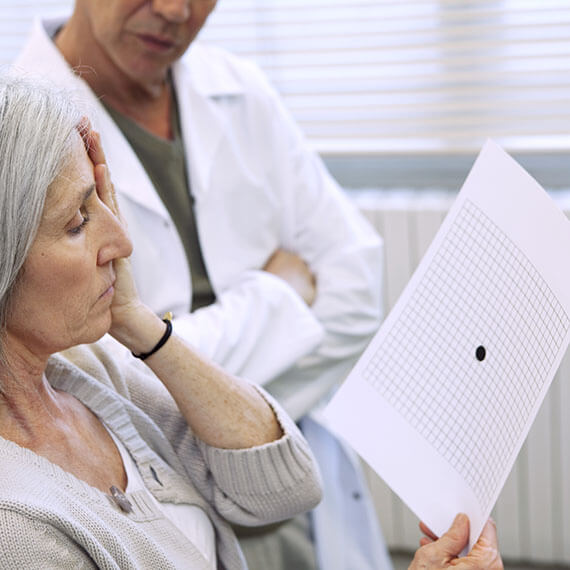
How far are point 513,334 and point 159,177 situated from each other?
82cm

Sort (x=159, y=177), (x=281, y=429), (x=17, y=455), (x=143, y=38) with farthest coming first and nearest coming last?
(x=159, y=177), (x=143, y=38), (x=281, y=429), (x=17, y=455)

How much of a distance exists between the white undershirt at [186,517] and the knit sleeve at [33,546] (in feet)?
0.50

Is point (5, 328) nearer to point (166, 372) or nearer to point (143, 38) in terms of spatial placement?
point (166, 372)

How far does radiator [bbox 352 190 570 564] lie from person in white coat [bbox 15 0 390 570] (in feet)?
1.54

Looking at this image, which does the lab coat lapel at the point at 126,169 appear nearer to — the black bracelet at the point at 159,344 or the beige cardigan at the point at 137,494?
the beige cardigan at the point at 137,494

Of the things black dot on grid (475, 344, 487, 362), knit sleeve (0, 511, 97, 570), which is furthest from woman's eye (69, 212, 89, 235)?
black dot on grid (475, 344, 487, 362)

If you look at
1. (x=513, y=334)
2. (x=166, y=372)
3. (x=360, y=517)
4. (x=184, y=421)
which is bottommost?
(x=360, y=517)

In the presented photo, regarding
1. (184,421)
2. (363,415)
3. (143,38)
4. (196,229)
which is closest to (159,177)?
(196,229)

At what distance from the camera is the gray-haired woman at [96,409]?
89 cm

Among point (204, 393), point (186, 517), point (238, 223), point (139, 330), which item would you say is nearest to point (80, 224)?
point (139, 330)

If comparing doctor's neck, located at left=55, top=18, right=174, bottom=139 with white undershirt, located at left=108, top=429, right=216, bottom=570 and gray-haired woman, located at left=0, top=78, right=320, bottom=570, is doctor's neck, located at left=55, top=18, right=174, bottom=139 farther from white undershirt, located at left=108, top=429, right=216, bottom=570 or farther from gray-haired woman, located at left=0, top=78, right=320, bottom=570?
white undershirt, located at left=108, top=429, right=216, bottom=570

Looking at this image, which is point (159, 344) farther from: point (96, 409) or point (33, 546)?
point (33, 546)

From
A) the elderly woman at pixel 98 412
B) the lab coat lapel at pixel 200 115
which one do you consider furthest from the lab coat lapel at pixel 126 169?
the elderly woman at pixel 98 412

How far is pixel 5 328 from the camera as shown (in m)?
0.95
